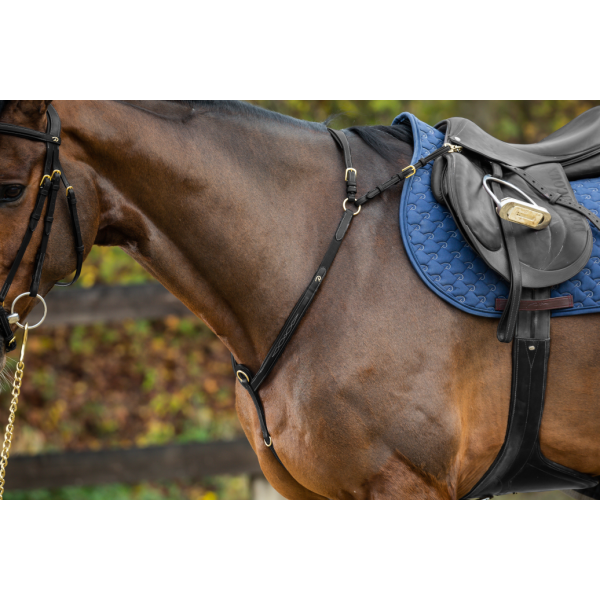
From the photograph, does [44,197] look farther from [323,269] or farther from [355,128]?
[355,128]

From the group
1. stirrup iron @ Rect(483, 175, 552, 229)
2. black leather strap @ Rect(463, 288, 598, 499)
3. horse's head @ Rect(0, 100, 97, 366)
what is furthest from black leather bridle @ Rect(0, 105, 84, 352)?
black leather strap @ Rect(463, 288, 598, 499)

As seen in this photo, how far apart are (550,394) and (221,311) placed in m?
0.94

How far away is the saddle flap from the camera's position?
53.7 inches

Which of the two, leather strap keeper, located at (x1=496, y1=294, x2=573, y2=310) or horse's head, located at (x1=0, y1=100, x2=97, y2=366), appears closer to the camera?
horse's head, located at (x1=0, y1=100, x2=97, y2=366)

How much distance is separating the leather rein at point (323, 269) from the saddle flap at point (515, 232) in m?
0.09

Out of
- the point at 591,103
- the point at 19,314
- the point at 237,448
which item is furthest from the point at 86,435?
the point at 591,103

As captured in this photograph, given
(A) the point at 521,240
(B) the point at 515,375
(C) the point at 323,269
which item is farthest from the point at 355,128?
(B) the point at 515,375

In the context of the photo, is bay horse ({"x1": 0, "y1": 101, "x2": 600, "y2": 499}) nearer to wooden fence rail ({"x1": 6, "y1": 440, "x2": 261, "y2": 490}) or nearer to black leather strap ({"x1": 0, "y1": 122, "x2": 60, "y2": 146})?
black leather strap ({"x1": 0, "y1": 122, "x2": 60, "y2": 146})

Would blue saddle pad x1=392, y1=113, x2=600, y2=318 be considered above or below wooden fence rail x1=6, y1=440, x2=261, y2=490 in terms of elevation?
above

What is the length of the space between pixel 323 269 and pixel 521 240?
1.75 feet

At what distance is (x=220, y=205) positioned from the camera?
1.43 metres

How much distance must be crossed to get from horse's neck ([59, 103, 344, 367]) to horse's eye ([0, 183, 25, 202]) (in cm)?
18

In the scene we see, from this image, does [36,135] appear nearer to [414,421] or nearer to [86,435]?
[414,421]

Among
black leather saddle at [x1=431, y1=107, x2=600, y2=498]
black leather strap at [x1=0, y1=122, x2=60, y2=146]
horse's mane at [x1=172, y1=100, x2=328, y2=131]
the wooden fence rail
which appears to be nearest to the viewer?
black leather strap at [x1=0, y1=122, x2=60, y2=146]
